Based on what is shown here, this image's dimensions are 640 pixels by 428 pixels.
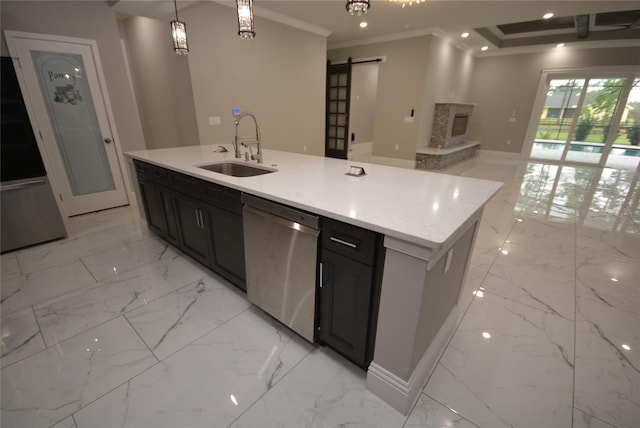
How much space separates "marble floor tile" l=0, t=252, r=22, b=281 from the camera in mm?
2330

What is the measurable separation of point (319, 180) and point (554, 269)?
2.33 meters

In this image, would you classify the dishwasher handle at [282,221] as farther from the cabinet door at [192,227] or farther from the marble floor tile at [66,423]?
the marble floor tile at [66,423]

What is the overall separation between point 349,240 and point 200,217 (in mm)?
1356

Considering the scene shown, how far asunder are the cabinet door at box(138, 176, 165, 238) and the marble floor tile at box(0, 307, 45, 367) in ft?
3.57

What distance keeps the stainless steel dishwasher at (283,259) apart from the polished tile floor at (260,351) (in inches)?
8.3

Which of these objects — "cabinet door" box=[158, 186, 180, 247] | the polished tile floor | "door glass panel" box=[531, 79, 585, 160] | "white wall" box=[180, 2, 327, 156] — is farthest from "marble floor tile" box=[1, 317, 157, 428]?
"door glass panel" box=[531, 79, 585, 160]

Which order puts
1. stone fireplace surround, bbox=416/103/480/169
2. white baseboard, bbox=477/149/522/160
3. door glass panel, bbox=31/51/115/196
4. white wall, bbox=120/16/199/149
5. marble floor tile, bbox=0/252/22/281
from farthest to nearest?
white baseboard, bbox=477/149/522/160 < stone fireplace surround, bbox=416/103/480/169 < white wall, bbox=120/16/199/149 < door glass panel, bbox=31/51/115/196 < marble floor tile, bbox=0/252/22/281

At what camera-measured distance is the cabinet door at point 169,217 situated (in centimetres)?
242

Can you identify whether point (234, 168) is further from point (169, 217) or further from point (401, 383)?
point (401, 383)

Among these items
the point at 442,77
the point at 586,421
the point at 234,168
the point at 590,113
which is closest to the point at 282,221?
the point at 234,168

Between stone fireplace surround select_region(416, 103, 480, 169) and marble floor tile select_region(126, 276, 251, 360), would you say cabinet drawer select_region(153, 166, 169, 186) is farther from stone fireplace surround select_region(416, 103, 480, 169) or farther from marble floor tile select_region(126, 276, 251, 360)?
stone fireplace surround select_region(416, 103, 480, 169)

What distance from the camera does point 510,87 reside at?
7402 millimetres

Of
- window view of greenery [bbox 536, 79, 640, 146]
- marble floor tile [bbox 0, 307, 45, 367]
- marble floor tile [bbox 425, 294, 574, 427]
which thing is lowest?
marble floor tile [bbox 0, 307, 45, 367]

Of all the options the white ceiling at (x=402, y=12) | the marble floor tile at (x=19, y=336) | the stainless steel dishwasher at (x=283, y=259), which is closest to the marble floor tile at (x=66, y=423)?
the marble floor tile at (x=19, y=336)
